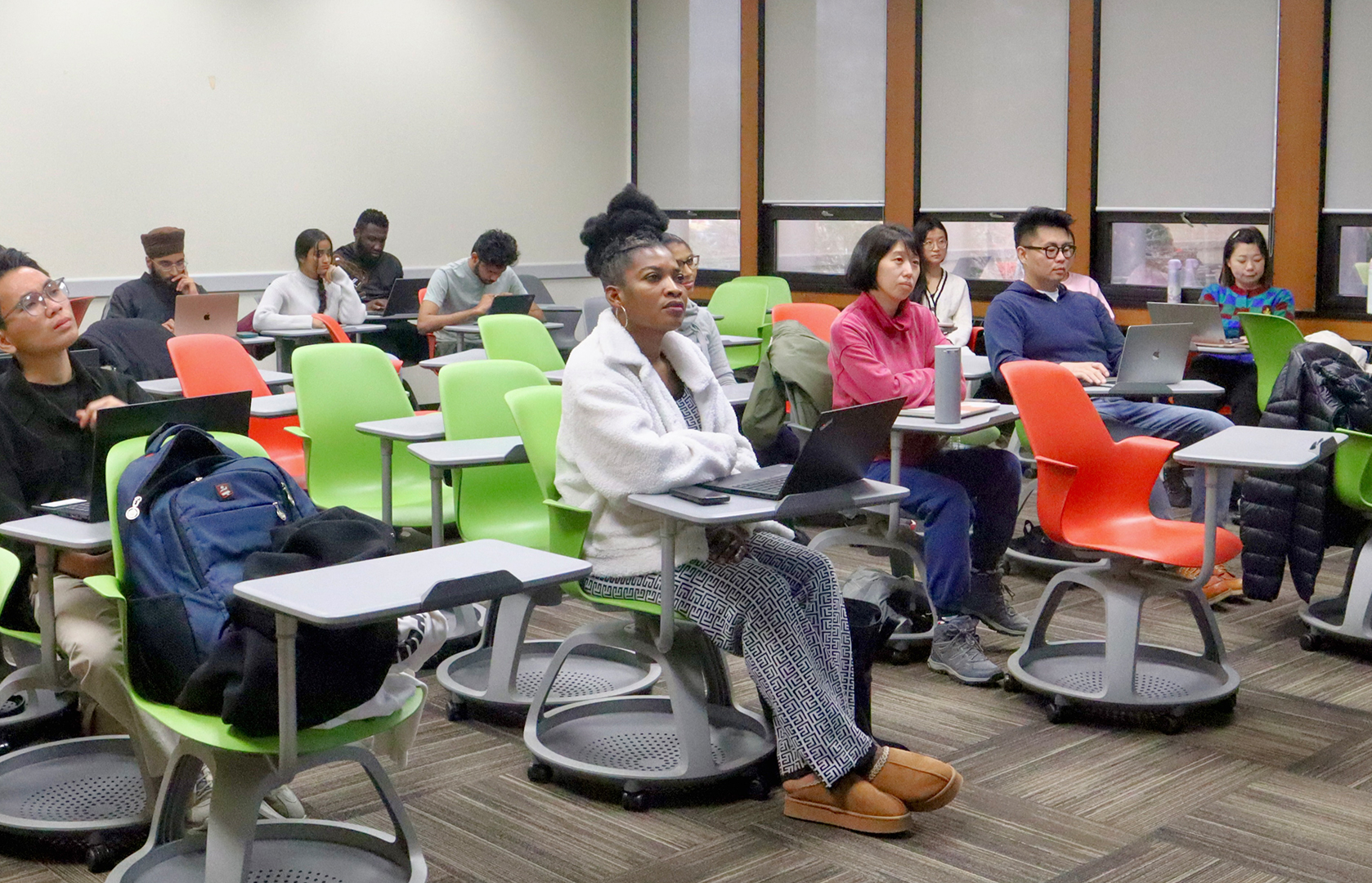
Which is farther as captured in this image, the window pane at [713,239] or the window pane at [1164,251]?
the window pane at [713,239]

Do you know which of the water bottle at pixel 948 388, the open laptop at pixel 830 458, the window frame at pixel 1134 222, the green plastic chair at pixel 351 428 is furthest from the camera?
the window frame at pixel 1134 222

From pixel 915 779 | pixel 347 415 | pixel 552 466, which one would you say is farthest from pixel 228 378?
pixel 915 779

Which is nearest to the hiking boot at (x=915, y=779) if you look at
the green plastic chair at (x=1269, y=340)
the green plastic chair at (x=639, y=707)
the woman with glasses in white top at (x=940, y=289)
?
the green plastic chair at (x=639, y=707)

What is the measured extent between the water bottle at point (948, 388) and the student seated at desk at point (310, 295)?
12.7 feet

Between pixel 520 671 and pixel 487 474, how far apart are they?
555 millimetres

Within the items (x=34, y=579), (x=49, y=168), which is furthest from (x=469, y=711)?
(x=49, y=168)

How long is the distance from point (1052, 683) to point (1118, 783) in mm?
502

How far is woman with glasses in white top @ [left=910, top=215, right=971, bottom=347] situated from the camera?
21.0 ft

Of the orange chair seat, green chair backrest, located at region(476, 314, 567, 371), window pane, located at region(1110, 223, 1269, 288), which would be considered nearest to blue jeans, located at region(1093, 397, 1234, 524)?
the orange chair seat

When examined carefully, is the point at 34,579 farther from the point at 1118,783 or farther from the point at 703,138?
the point at 703,138

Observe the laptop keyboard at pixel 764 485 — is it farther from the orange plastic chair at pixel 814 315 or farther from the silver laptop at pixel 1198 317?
the silver laptop at pixel 1198 317

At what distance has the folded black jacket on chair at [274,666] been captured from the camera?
2.15 meters

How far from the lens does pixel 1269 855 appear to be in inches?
109

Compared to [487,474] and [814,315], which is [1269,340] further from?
[487,474]
